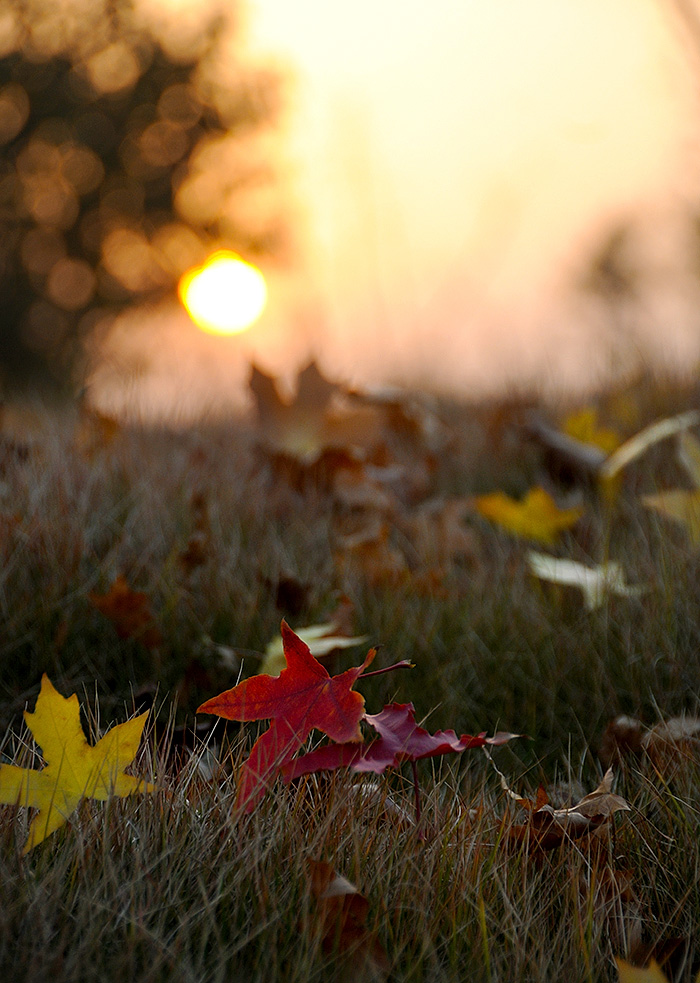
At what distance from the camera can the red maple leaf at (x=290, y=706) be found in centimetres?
84

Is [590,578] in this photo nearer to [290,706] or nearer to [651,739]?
[651,739]

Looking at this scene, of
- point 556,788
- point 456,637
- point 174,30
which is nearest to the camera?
point 556,788

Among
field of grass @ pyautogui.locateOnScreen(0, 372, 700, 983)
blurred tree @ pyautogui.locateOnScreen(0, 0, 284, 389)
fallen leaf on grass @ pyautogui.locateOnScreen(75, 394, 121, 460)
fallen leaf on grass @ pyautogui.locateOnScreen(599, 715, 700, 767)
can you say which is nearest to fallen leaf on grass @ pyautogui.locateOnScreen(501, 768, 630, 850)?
field of grass @ pyautogui.locateOnScreen(0, 372, 700, 983)

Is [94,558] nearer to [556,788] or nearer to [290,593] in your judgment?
[290,593]

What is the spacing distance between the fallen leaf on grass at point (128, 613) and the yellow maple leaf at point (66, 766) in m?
0.49

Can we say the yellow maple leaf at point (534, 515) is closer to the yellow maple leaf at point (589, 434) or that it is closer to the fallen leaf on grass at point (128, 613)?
the yellow maple leaf at point (589, 434)

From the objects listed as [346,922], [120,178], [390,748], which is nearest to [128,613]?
[390,748]

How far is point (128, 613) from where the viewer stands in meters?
1.34

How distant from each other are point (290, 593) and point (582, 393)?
1.99 m

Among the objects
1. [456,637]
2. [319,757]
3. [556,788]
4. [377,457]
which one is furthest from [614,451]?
[319,757]

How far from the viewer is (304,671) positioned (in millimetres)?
874

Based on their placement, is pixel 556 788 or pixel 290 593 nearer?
pixel 556 788

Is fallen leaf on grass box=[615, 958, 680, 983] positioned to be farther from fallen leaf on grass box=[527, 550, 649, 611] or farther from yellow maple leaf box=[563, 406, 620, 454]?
yellow maple leaf box=[563, 406, 620, 454]

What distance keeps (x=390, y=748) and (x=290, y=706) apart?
11 cm
